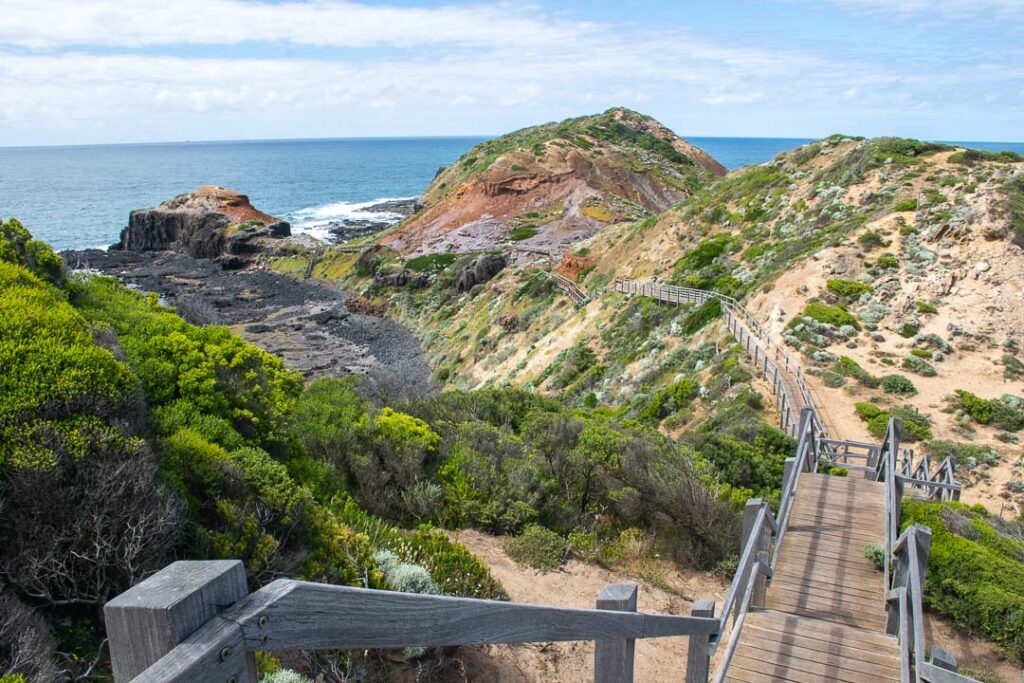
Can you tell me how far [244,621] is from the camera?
1.53 metres

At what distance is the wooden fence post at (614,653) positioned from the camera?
3.32 meters

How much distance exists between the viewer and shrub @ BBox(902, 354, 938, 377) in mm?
19484

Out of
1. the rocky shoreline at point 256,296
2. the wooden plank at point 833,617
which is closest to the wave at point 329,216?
the rocky shoreline at point 256,296

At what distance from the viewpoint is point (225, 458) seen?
674 cm

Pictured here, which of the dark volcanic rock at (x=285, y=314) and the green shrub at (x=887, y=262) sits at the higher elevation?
the green shrub at (x=887, y=262)

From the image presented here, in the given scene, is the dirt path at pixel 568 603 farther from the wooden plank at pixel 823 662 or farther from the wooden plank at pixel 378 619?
the wooden plank at pixel 378 619

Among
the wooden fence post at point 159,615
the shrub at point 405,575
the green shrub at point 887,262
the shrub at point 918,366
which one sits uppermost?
the wooden fence post at point 159,615

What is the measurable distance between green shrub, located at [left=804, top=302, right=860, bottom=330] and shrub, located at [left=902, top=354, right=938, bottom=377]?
231cm

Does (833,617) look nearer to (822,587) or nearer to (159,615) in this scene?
(822,587)

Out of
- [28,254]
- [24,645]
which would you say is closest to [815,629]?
[24,645]

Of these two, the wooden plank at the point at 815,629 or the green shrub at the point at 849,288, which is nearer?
the wooden plank at the point at 815,629

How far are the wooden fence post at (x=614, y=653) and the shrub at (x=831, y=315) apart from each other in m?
21.5

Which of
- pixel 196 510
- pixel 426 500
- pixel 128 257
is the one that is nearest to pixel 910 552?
pixel 426 500

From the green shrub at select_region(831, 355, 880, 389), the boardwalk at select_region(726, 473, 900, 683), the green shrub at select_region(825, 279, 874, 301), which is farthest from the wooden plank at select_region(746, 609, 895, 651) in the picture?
Result: the green shrub at select_region(825, 279, 874, 301)
